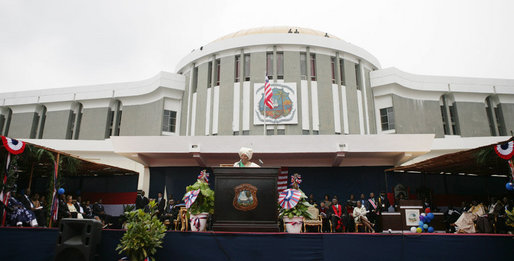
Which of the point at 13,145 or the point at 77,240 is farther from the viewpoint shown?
the point at 13,145

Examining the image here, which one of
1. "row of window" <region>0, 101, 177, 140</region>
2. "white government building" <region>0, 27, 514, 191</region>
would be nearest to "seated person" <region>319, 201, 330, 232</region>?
"white government building" <region>0, 27, 514, 191</region>

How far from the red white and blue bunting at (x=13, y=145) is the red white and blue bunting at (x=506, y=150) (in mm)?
11668

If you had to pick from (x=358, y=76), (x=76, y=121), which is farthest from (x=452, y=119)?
(x=76, y=121)

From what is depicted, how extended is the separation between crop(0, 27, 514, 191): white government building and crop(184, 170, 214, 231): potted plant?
9827mm

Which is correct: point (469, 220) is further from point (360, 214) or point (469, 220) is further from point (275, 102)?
point (275, 102)

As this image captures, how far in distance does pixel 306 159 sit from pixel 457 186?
663cm

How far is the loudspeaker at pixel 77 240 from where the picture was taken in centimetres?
451

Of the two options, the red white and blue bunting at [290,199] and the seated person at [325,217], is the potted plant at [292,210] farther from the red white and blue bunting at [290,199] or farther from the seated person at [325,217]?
the seated person at [325,217]

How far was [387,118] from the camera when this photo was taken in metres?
22.7

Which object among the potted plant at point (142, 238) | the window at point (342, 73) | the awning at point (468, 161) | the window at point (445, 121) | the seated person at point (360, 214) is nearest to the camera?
the potted plant at point (142, 238)

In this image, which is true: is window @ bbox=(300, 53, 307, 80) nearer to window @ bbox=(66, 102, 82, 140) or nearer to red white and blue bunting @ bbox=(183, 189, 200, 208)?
red white and blue bunting @ bbox=(183, 189, 200, 208)

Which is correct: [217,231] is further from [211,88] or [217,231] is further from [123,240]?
[211,88]

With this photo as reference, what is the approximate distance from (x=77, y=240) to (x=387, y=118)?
2147 centimetres

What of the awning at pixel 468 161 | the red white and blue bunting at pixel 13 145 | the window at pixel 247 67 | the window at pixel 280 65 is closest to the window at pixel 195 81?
the window at pixel 247 67
